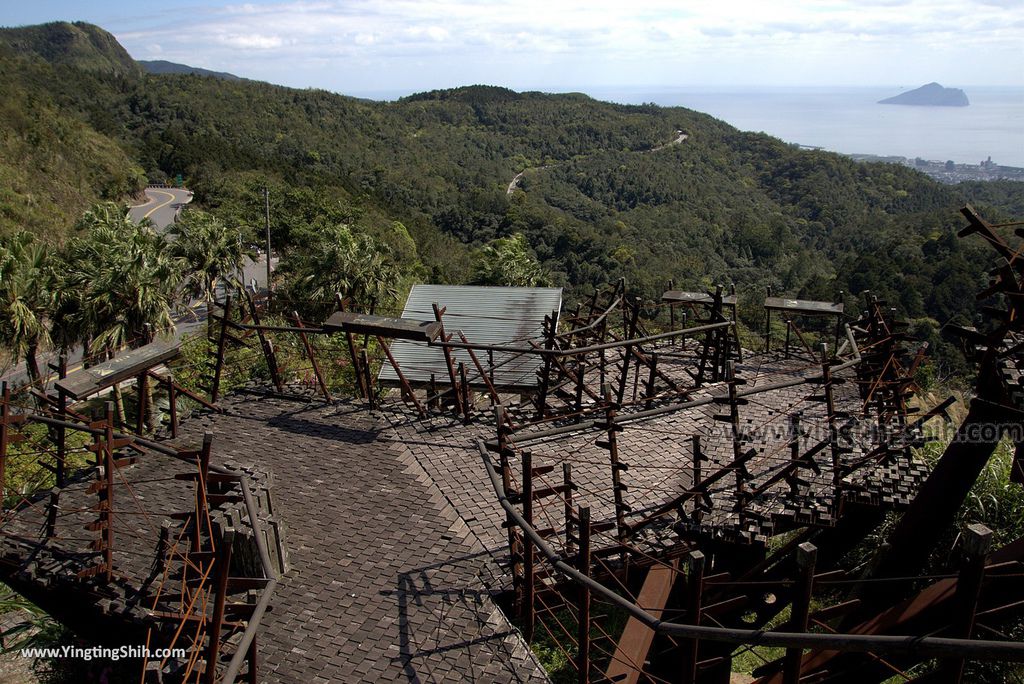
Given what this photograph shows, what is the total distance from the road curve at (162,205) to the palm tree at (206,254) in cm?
1827

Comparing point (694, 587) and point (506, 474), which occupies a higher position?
point (694, 587)

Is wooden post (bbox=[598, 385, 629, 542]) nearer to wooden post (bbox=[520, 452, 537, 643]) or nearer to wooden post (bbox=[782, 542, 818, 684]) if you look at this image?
wooden post (bbox=[520, 452, 537, 643])

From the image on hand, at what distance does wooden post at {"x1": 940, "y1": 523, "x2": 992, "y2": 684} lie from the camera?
517cm

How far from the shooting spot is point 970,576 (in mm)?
5465

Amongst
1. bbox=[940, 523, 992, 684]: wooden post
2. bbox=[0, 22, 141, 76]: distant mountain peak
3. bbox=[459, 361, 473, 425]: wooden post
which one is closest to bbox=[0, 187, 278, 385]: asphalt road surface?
bbox=[459, 361, 473, 425]: wooden post

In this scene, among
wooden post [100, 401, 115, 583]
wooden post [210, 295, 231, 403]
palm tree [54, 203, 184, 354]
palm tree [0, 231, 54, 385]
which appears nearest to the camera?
wooden post [100, 401, 115, 583]

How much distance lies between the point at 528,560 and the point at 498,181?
4770 inches

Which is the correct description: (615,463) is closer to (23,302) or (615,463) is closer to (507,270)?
(23,302)

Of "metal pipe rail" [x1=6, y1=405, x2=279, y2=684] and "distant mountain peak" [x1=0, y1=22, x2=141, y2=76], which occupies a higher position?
"distant mountain peak" [x1=0, y1=22, x2=141, y2=76]

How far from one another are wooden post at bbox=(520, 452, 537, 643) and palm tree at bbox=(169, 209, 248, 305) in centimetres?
3124

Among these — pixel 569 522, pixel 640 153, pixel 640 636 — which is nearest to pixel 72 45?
pixel 640 153

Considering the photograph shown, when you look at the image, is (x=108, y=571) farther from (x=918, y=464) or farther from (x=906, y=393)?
(x=906, y=393)

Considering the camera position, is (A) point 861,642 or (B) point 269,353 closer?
(A) point 861,642

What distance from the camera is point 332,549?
35.0 feet
